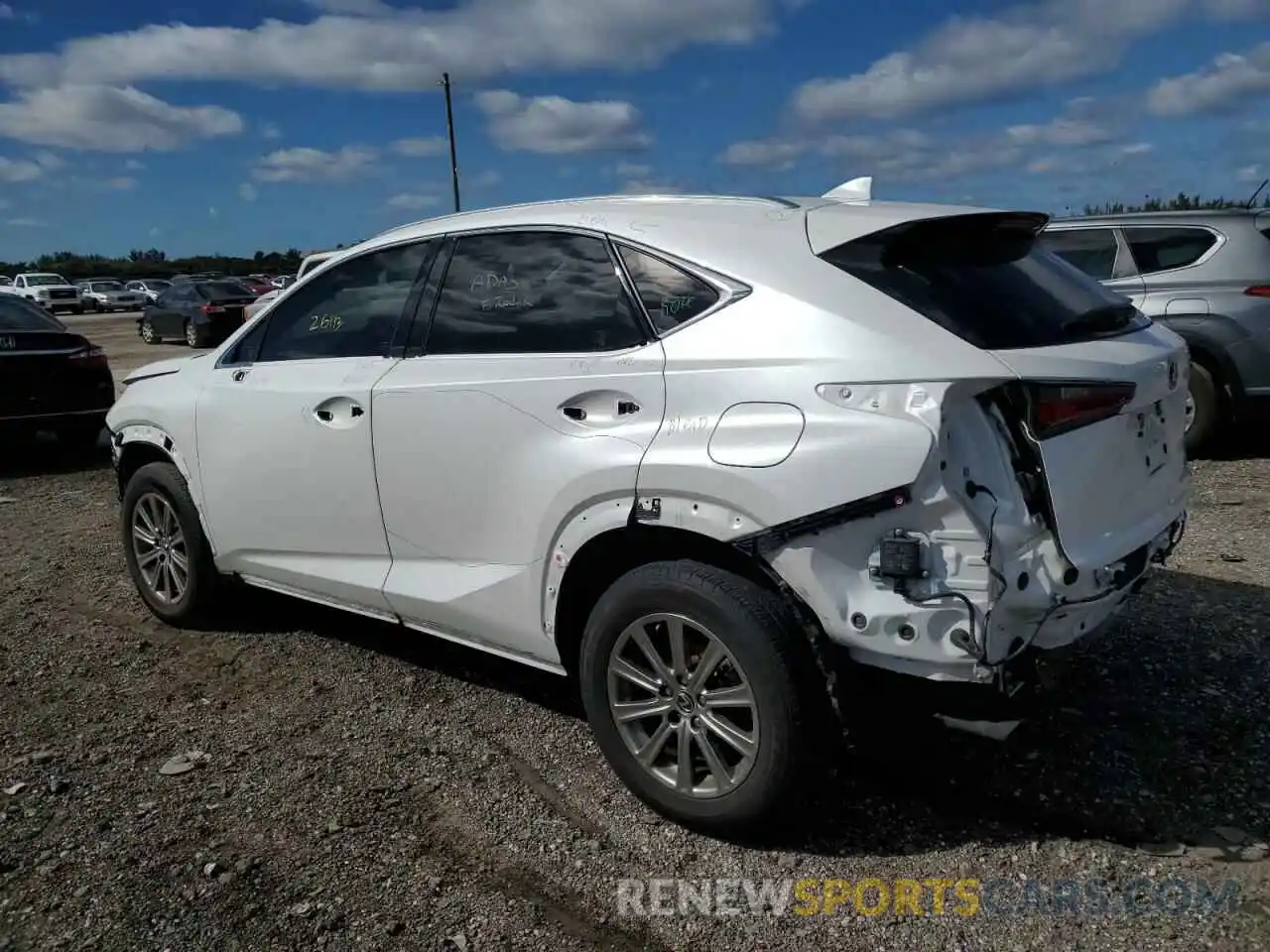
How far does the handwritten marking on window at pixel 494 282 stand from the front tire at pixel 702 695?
1131 mm

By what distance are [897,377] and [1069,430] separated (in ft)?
1.62

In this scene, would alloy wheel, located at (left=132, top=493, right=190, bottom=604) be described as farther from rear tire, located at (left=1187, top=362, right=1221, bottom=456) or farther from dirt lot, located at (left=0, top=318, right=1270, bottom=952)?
rear tire, located at (left=1187, top=362, right=1221, bottom=456)

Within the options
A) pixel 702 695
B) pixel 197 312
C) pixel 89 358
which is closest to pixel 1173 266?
pixel 702 695

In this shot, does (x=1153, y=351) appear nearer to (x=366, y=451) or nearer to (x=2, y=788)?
(x=366, y=451)

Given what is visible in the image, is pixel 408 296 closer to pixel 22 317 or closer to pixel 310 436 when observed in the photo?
pixel 310 436

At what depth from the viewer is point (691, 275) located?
3090 mm

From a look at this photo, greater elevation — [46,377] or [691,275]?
[691,275]

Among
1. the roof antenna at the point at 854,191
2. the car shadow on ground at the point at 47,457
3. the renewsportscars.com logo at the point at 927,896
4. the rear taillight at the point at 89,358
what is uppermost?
the roof antenna at the point at 854,191

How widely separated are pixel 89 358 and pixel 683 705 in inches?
327

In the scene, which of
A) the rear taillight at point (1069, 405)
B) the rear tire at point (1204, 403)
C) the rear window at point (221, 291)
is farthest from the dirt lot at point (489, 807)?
the rear window at point (221, 291)

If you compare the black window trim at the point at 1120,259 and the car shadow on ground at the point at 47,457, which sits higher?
the black window trim at the point at 1120,259

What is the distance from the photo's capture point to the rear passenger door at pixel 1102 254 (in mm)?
8109

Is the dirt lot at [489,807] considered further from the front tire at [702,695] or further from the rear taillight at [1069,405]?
the rear taillight at [1069,405]

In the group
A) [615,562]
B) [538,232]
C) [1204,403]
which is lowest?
[1204,403]
